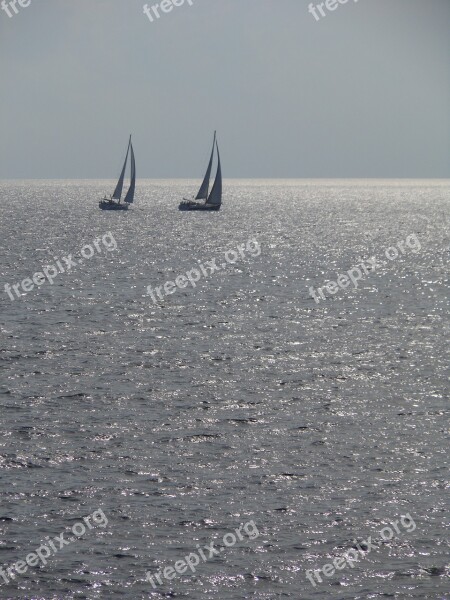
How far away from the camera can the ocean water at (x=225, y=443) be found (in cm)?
2650

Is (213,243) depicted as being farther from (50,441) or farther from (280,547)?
(280,547)

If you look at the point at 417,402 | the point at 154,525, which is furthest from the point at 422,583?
the point at 417,402

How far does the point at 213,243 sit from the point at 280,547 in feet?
400

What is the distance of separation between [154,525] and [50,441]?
928cm

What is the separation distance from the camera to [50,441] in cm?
3703

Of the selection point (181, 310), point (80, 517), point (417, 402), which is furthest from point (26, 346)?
point (80, 517)

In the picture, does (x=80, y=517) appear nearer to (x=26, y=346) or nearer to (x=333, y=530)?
(x=333, y=530)

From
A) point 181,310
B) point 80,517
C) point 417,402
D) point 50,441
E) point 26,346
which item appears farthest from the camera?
point 181,310

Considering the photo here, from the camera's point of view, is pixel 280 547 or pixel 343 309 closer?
pixel 280 547

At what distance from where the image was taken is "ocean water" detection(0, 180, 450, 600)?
26.5 m

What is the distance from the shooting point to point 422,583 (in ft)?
83.9

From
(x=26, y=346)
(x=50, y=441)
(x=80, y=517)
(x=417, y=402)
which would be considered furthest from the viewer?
(x=26, y=346)

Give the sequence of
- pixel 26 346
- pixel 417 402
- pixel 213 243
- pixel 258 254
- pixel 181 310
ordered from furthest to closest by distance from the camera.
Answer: pixel 213 243 → pixel 258 254 → pixel 181 310 → pixel 26 346 → pixel 417 402

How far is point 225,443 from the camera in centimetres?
3741
